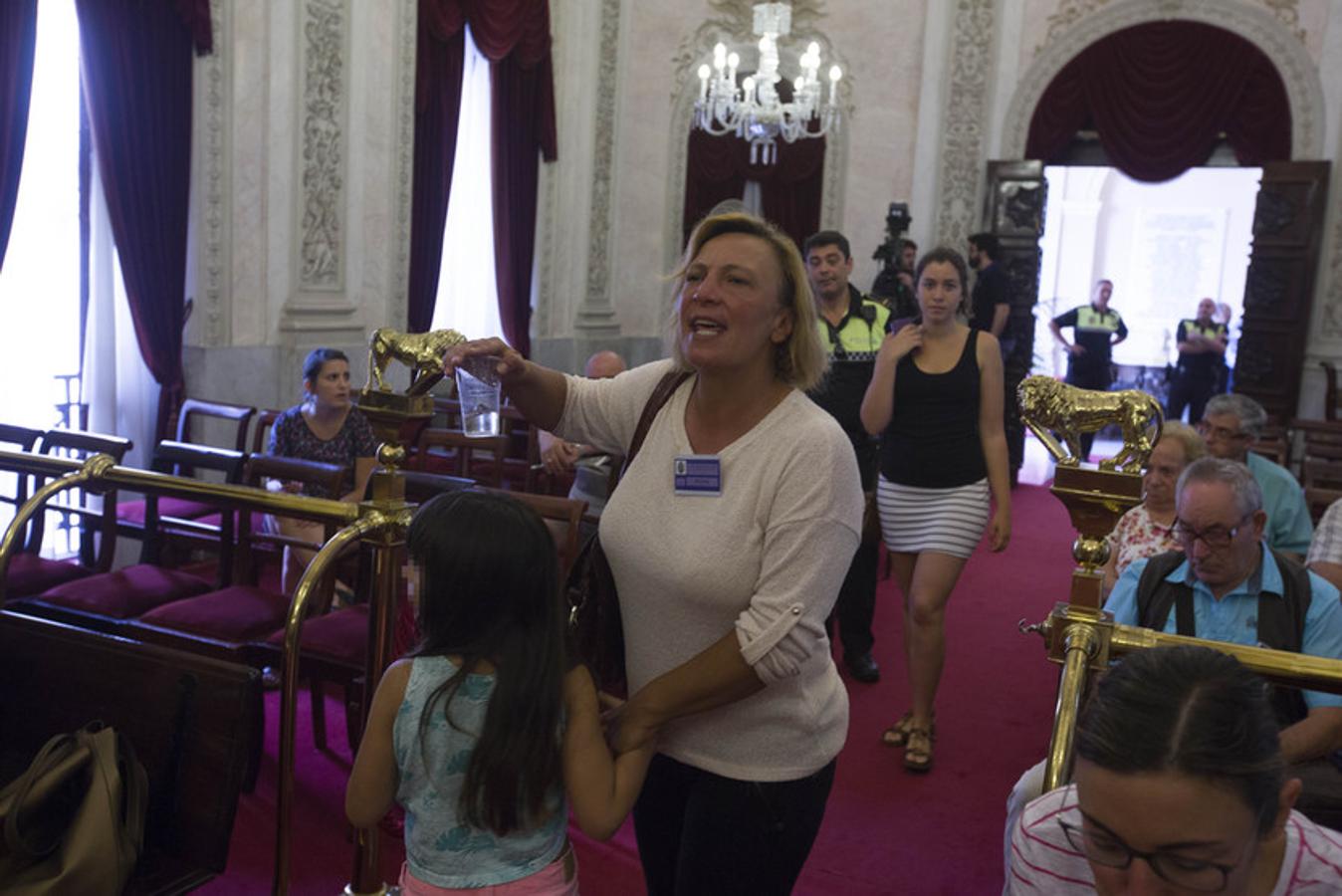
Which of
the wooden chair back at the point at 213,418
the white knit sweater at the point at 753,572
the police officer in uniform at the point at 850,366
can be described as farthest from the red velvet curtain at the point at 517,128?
the white knit sweater at the point at 753,572

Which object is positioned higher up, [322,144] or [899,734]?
[322,144]

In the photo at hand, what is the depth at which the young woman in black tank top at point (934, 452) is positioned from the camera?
350cm

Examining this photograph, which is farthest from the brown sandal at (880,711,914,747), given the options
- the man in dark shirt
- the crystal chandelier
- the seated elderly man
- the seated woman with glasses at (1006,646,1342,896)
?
the man in dark shirt

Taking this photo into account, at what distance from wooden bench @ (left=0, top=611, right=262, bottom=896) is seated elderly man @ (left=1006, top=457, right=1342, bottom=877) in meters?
1.55

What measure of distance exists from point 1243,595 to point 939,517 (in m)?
1.11

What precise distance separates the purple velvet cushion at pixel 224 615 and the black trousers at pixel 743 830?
2087 millimetres

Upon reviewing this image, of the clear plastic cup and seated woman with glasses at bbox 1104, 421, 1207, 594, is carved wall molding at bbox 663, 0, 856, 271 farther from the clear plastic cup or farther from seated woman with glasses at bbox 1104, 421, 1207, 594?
the clear plastic cup

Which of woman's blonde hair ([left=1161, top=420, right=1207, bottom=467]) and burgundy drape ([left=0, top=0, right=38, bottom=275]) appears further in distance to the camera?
burgundy drape ([left=0, top=0, right=38, bottom=275])

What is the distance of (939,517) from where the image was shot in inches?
139

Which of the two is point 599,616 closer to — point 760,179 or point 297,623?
point 297,623

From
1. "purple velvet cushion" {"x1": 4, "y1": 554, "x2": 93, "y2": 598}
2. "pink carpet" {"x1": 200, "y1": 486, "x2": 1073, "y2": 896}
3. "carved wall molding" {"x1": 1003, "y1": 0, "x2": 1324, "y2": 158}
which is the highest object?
"carved wall molding" {"x1": 1003, "y1": 0, "x2": 1324, "y2": 158}

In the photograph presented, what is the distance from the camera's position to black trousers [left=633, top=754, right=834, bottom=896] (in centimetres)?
165

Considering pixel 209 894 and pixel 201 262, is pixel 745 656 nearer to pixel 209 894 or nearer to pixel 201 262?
pixel 209 894

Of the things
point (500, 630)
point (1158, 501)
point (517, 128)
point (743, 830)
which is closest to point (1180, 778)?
point (743, 830)
